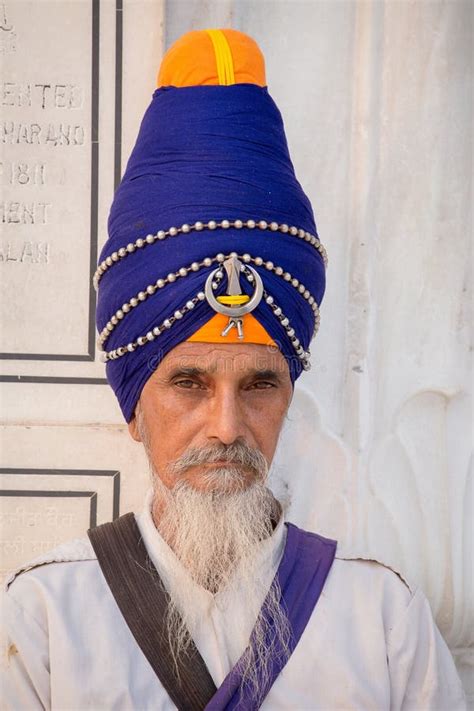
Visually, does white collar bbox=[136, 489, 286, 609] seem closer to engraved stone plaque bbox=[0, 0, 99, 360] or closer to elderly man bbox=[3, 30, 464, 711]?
elderly man bbox=[3, 30, 464, 711]

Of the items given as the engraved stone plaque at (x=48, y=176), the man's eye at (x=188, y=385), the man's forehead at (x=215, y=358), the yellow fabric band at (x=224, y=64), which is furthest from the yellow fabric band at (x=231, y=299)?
the engraved stone plaque at (x=48, y=176)

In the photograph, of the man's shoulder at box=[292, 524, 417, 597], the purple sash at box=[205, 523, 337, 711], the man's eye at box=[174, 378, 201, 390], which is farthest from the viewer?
the man's shoulder at box=[292, 524, 417, 597]

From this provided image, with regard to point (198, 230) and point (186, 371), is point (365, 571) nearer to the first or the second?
point (186, 371)

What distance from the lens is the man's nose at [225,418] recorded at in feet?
6.05

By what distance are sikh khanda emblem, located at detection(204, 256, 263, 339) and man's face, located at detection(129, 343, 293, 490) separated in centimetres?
8

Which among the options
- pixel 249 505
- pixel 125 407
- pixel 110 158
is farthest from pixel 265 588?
pixel 110 158

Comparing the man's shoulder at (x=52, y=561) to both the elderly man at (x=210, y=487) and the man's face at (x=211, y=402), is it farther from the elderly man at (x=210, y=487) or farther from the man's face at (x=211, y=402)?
the man's face at (x=211, y=402)

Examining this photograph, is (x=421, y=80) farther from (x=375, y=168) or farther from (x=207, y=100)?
(x=207, y=100)

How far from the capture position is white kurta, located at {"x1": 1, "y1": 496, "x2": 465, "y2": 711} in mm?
1821

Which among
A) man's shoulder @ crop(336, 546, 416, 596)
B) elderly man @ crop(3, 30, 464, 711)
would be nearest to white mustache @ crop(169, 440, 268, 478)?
elderly man @ crop(3, 30, 464, 711)

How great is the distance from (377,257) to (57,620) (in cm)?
154

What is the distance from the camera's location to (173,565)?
1.99 meters

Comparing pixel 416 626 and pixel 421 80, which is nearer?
pixel 416 626

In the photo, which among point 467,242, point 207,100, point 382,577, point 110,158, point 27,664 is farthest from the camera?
point 467,242
